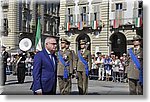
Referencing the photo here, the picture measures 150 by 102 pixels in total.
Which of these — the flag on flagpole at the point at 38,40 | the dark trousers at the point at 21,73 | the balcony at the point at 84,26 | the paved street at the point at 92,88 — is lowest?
the paved street at the point at 92,88

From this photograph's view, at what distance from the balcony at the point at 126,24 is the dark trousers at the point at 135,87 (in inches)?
21.6

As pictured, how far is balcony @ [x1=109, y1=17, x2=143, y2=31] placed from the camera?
4711 mm

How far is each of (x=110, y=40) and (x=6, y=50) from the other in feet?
3.56

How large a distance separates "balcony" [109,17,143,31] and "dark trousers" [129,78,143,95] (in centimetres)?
55

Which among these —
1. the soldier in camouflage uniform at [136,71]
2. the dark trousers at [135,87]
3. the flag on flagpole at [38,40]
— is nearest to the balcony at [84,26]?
the flag on flagpole at [38,40]

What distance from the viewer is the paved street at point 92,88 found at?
476cm

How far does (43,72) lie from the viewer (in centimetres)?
477

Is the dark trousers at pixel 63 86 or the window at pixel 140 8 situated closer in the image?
the window at pixel 140 8

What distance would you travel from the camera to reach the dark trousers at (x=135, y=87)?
4.73 m

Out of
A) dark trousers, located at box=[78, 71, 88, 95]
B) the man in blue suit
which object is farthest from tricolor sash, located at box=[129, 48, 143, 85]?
the man in blue suit

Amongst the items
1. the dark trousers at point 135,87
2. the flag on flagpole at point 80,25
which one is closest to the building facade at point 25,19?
the flag on flagpole at point 80,25

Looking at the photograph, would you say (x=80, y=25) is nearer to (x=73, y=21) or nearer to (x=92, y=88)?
(x=73, y=21)

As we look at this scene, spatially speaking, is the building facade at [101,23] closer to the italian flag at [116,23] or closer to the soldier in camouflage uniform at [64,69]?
the italian flag at [116,23]

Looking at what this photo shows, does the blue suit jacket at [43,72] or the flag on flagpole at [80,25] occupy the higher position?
the flag on flagpole at [80,25]
